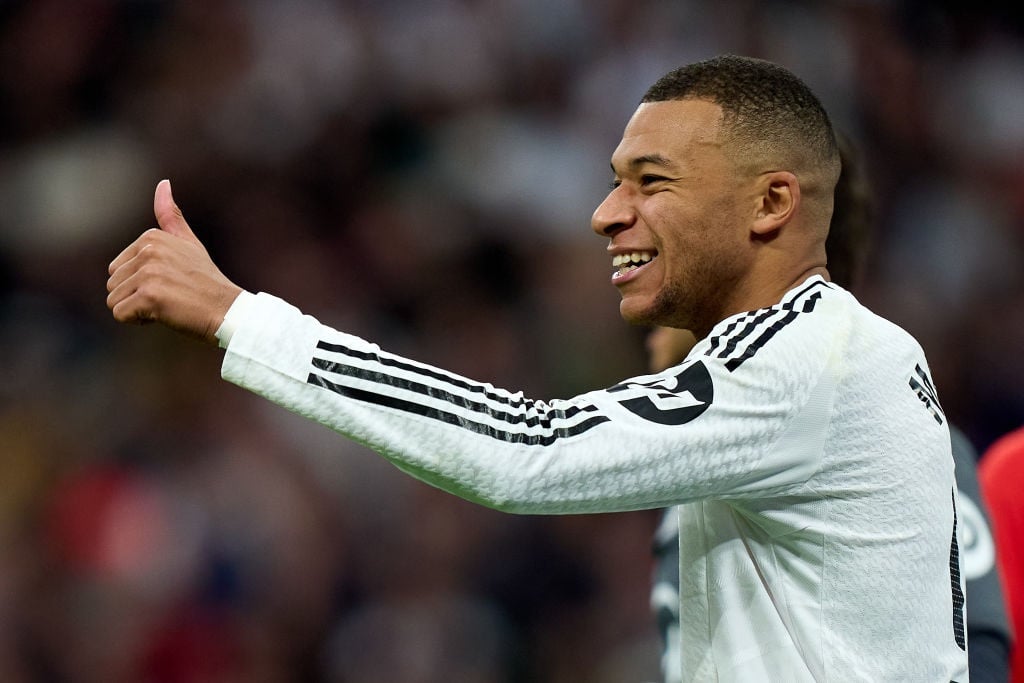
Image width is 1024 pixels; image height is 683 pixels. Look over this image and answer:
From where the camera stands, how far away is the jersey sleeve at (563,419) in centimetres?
192

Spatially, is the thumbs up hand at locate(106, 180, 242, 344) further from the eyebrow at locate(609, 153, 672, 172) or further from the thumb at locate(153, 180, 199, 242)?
the eyebrow at locate(609, 153, 672, 172)

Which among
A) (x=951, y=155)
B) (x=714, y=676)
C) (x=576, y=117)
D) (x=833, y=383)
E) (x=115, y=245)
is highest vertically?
(x=951, y=155)

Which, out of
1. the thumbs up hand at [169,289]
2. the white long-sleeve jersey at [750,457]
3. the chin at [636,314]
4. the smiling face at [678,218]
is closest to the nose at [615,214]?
the smiling face at [678,218]

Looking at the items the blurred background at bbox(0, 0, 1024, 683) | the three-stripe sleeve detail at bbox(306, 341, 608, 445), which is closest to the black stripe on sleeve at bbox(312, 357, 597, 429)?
the three-stripe sleeve detail at bbox(306, 341, 608, 445)

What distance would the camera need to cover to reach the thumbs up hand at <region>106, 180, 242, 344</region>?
1910mm

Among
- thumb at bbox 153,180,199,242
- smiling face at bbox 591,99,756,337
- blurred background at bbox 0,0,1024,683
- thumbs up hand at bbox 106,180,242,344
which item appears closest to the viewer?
thumbs up hand at bbox 106,180,242,344

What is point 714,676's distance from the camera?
88.1 inches

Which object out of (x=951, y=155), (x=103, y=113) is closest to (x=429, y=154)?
(x=103, y=113)

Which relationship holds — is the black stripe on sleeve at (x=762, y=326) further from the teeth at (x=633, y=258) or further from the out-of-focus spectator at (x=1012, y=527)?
the out-of-focus spectator at (x=1012, y=527)

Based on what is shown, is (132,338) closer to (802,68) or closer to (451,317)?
(451,317)

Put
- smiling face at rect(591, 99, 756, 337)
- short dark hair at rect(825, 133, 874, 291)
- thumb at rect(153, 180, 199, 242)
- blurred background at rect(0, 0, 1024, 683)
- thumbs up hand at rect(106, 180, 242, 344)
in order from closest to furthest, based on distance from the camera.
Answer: thumbs up hand at rect(106, 180, 242, 344) < thumb at rect(153, 180, 199, 242) < smiling face at rect(591, 99, 756, 337) < short dark hair at rect(825, 133, 874, 291) < blurred background at rect(0, 0, 1024, 683)

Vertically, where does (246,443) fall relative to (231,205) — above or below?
below

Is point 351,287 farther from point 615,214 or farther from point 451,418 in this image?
point 451,418

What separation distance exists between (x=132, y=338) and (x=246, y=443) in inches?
29.2
